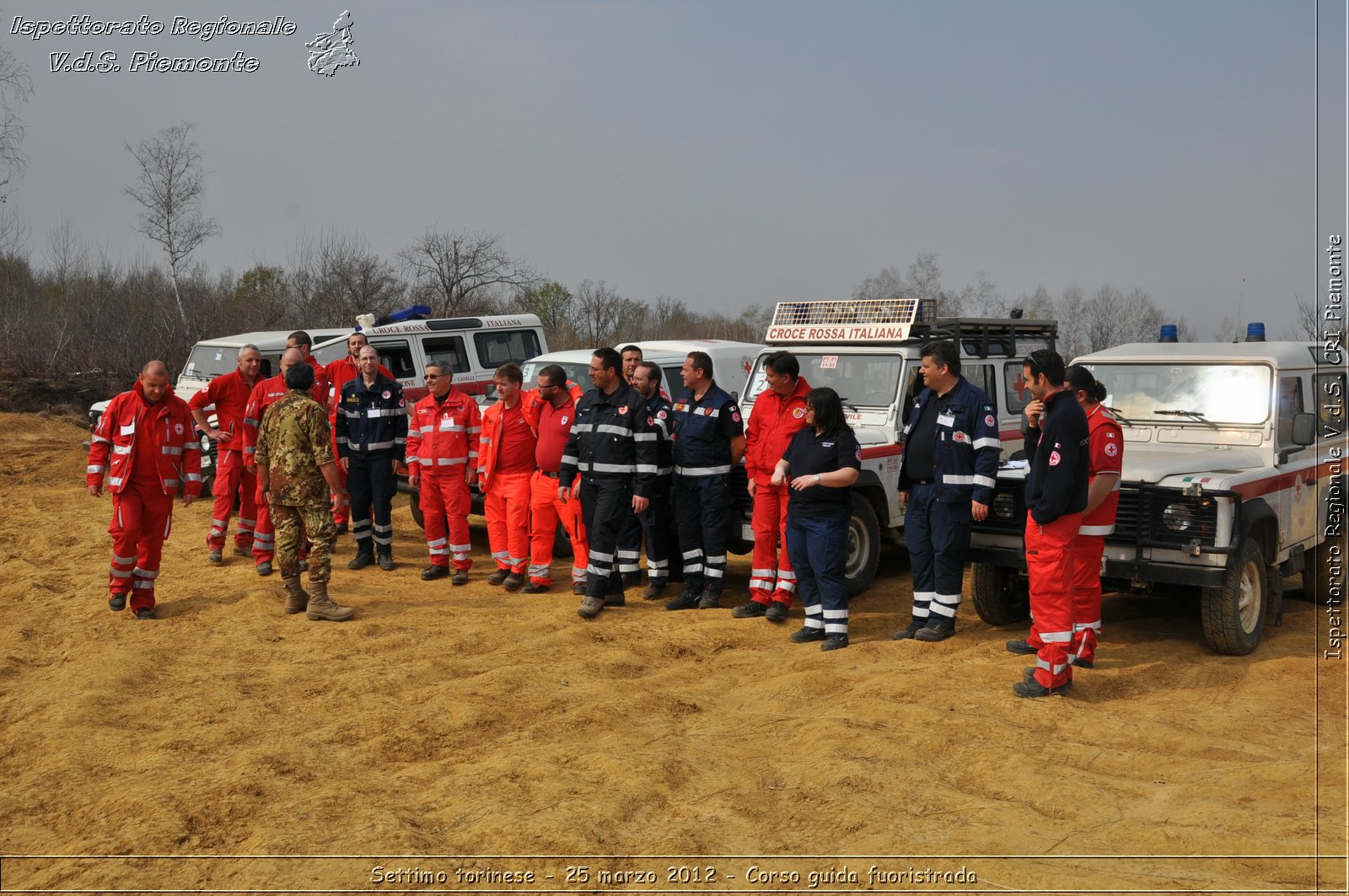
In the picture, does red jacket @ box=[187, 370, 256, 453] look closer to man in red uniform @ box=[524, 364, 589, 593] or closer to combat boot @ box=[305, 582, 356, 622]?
combat boot @ box=[305, 582, 356, 622]

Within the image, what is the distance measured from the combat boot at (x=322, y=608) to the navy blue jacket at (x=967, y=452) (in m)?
4.30

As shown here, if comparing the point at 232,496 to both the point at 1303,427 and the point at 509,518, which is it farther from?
the point at 1303,427

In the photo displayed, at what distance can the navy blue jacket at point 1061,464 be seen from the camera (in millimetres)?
5859

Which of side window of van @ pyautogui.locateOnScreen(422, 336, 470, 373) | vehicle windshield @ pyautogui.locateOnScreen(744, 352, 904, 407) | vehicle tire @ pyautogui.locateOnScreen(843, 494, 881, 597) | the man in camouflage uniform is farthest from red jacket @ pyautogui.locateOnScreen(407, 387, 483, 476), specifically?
side window of van @ pyautogui.locateOnScreen(422, 336, 470, 373)

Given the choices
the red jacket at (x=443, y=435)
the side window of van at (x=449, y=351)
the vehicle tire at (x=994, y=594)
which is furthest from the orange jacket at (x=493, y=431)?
the side window of van at (x=449, y=351)

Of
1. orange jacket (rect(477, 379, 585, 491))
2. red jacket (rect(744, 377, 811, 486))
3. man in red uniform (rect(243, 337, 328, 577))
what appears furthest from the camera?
man in red uniform (rect(243, 337, 328, 577))

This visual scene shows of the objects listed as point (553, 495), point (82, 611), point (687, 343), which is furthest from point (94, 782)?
point (687, 343)

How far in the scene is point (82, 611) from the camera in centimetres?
803

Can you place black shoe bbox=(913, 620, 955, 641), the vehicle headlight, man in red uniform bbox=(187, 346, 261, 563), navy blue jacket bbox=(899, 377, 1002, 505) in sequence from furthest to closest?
man in red uniform bbox=(187, 346, 261, 563), black shoe bbox=(913, 620, 955, 641), navy blue jacket bbox=(899, 377, 1002, 505), the vehicle headlight

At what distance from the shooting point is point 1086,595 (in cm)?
640

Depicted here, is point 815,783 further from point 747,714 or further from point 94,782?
point 94,782

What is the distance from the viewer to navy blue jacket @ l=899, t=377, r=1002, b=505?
6859 millimetres

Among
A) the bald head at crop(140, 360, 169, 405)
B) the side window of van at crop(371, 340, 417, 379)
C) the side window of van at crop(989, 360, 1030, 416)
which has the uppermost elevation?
the side window of van at crop(371, 340, 417, 379)

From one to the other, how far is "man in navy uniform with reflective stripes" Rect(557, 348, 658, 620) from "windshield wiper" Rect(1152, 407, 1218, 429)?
3789mm
